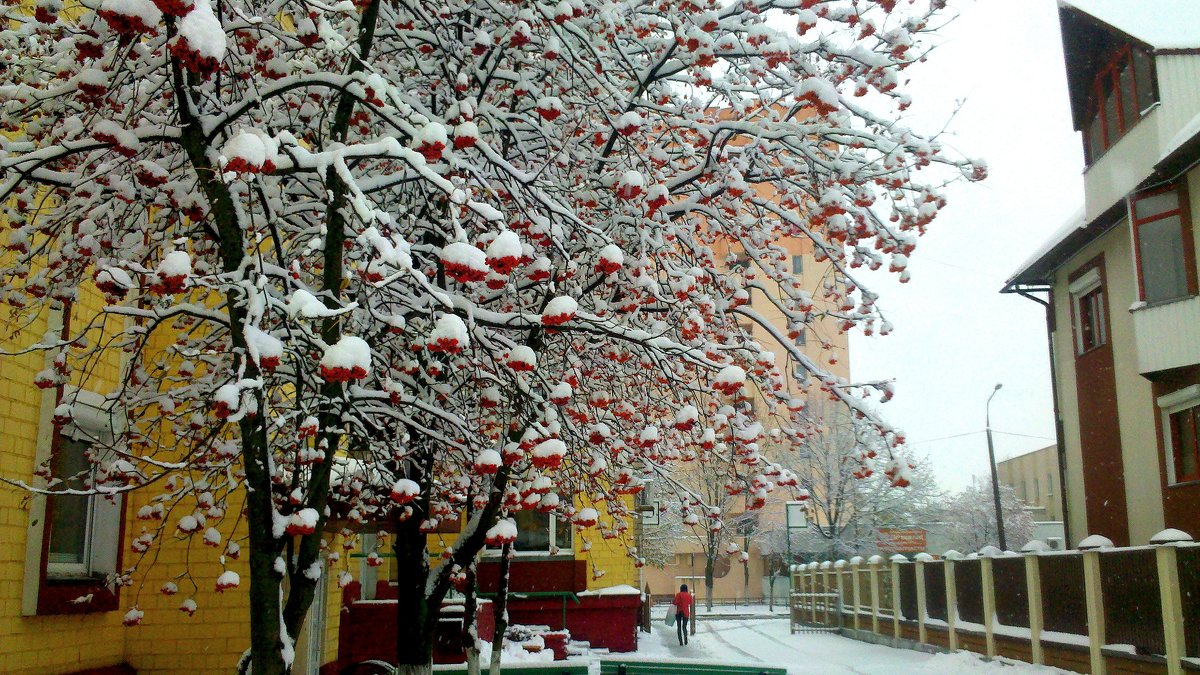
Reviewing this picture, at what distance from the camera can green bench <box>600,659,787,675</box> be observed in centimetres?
1004

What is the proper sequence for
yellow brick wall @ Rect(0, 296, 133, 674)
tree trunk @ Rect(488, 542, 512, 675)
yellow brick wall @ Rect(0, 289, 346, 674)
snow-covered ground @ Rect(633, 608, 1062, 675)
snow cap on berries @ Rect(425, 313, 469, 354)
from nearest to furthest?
snow cap on berries @ Rect(425, 313, 469, 354) < yellow brick wall @ Rect(0, 296, 133, 674) < yellow brick wall @ Rect(0, 289, 346, 674) < tree trunk @ Rect(488, 542, 512, 675) < snow-covered ground @ Rect(633, 608, 1062, 675)

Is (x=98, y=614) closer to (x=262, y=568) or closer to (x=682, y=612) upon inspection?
(x=262, y=568)

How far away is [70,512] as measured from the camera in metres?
8.96

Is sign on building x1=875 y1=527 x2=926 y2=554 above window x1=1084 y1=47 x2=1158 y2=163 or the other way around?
the other way around

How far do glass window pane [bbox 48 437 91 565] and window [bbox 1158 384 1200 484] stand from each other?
58.0 feet

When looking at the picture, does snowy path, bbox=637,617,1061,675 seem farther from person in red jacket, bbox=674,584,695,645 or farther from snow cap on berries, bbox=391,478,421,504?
snow cap on berries, bbox=391,478,421,504

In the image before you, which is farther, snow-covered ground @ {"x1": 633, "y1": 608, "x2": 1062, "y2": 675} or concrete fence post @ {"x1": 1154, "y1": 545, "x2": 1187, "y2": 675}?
snow-covered ground @ {"x1": 633, "y1": 608, "x2": 1062, "y2": 675}

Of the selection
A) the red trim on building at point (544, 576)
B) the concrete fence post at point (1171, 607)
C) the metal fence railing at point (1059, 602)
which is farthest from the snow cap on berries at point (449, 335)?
the red trim on building at point (544, 576)

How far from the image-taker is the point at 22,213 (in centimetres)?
622

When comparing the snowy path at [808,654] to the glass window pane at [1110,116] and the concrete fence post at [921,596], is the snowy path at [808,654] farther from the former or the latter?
the glass window pane at [1110,116]

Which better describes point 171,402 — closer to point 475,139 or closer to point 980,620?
point 475,139

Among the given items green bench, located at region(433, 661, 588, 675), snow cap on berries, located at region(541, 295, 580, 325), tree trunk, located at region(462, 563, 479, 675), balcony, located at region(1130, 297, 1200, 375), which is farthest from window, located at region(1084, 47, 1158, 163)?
snow cap on berries, located at region(541, 295, 580, 325)

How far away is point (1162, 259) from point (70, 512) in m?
18.8

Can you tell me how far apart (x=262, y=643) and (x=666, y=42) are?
210 inches
